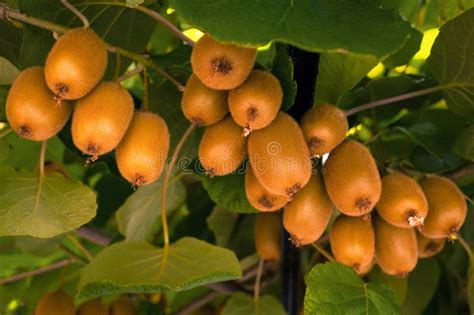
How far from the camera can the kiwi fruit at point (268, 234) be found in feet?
3.84

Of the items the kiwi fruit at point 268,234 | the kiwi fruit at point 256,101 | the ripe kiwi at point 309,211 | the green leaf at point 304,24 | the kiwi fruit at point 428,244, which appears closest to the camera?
the green leaf at point 304,24

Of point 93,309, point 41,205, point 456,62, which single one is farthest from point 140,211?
point 456,62

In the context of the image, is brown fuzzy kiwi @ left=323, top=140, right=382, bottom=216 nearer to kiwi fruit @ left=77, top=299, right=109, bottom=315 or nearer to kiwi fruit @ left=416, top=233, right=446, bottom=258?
kiwi fruit @ left=416, top=233, right=446, bottom=258

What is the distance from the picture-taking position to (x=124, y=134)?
83 cm

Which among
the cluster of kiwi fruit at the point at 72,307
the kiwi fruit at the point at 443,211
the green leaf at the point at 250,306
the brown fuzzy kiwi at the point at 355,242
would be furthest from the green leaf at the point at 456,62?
the cluster of kiwi fruit at the point at 72,307

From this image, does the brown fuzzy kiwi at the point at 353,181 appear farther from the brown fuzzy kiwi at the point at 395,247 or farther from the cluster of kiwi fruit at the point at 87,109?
the cluster of kiwi fruit at the point at 87,109

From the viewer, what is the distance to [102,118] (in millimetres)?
793

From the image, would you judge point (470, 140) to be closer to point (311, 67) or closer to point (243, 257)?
point (311, 67)

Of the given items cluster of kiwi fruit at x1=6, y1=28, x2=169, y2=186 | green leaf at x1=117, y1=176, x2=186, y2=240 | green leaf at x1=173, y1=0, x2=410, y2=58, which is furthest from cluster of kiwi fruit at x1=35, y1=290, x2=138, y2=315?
green leaf at x1=173, y1=0, x2=410, y2=58

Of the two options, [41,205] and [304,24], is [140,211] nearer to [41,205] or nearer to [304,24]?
[41,205]

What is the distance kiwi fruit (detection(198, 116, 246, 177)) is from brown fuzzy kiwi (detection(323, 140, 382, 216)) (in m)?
0.13

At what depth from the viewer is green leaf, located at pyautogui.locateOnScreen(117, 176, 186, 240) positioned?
1.20 meters

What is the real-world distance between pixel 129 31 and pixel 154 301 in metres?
0.66

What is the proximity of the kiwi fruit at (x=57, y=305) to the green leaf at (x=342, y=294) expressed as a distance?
535 millimetres
